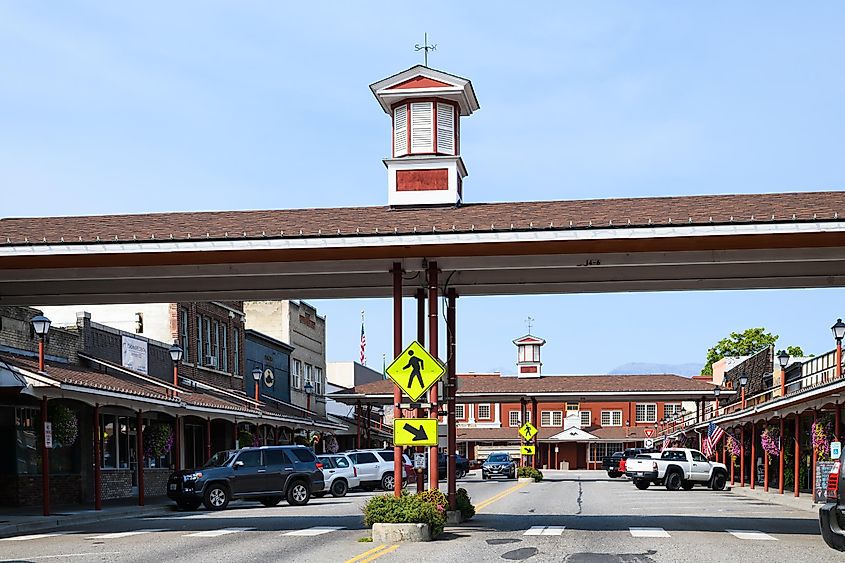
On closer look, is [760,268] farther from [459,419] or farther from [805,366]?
[459,419]

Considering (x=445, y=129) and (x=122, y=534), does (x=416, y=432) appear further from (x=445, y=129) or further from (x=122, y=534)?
(x=445, y=129)

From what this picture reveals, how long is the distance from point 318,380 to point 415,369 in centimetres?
5372

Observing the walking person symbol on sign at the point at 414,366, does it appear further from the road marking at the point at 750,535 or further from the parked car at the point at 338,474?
the parked car at the point at 338,474

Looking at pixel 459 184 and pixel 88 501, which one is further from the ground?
pixel 459 184

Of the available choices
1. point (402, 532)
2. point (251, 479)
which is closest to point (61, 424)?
point (251, 479)

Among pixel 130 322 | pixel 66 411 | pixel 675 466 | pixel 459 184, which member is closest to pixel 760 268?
pixel 459 184

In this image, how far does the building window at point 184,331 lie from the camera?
46719 millimetres

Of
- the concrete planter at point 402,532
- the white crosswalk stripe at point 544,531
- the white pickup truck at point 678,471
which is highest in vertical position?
the concrete planter at point 402,532

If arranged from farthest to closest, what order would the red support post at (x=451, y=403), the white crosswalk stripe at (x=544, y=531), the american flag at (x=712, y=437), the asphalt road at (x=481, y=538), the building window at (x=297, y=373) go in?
1. the building window at (x=297, y=373)
2. the american flag at (x=712, y=437)
3. the red support post at (x=451, y=403)
4. the white crosswalk stripe at (x=544, y=531)
5. the asphalt road at (x=481, y=538)

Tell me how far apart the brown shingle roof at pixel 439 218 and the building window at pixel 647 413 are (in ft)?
290

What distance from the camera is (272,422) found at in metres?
44.6

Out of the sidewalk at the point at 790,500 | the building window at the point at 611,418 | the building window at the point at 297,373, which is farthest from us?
the building window at the point at 611,418

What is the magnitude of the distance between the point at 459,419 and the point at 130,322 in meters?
65.3

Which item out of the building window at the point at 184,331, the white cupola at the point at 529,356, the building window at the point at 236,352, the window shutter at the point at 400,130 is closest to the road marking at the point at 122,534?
the window shutter at the point at 400,130
